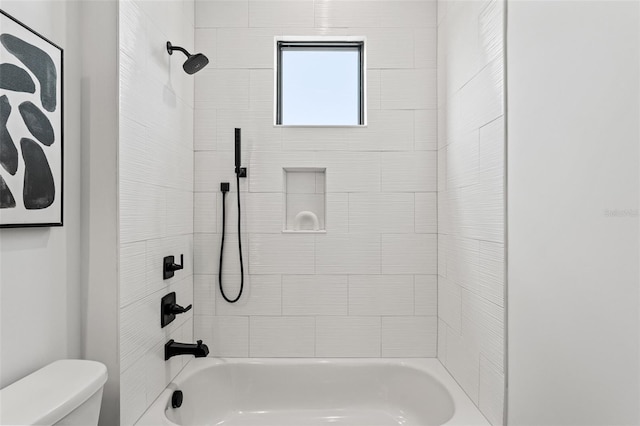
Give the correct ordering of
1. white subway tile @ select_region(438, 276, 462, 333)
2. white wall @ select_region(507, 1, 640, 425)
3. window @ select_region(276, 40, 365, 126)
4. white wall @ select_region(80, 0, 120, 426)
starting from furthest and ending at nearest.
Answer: window @ select_region(276, 40, 365, 126) → white subway tile @ select_region(438, 276, 462, 333) → white wall @ select_region(80, 0, 120, 426) → white wall @ select_region(507, 1, 640, 425)

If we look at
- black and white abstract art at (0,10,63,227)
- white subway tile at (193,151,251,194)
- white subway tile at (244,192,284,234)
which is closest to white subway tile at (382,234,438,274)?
white subway tile at (244,192,284,234)

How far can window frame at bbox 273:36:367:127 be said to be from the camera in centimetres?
227

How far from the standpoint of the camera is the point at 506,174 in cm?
142

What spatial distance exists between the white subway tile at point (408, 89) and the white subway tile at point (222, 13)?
0.84m

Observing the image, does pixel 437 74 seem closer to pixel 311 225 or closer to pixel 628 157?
pixel 311 225

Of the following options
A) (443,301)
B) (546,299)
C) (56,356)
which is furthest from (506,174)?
(56,356)

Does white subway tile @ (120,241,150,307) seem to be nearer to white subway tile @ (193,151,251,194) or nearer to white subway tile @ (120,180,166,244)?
white subway tile @ (120,180,166,244)

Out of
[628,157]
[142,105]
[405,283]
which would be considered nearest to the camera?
[628,157]

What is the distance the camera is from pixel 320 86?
8.06 feet

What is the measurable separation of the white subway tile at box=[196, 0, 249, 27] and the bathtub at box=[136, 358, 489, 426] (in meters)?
1.85

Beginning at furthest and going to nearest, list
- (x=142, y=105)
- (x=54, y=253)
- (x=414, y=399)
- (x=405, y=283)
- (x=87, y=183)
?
1. (x=405, y=283)
2. (x=414, y=399)
3. (x=142, y=105)
4. (x=87, y=183)
5. (x=54, y=253)

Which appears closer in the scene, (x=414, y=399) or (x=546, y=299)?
(x=546, y=299)

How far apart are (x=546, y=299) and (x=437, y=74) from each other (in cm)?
148

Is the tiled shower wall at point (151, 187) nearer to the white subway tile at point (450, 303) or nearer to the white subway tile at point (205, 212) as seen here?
the white subway tile at point (205, 212)
